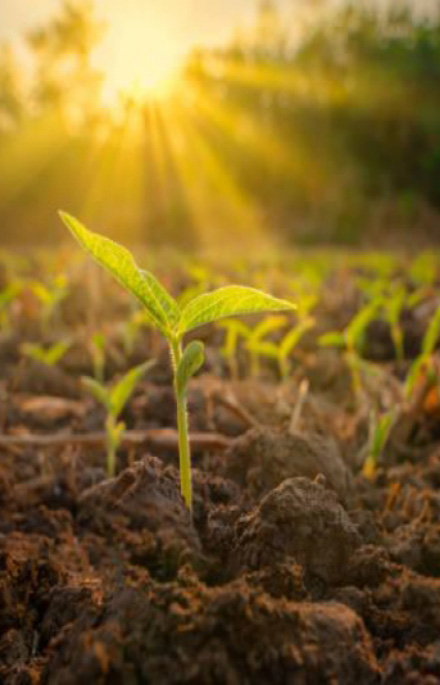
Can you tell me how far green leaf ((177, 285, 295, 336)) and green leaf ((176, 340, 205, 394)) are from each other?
0.13 feet

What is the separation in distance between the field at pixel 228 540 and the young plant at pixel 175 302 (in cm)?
14

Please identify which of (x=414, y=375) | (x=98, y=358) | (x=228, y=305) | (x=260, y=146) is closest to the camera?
(x=228, y=305)

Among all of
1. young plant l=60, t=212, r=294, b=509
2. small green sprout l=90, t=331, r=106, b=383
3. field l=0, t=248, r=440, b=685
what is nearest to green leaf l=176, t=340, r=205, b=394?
young plant l=60, t=212, r=294, b=509

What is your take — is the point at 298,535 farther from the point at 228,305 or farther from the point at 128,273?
the point at 128,273

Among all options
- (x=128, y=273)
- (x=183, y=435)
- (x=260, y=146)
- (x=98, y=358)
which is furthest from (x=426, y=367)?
(x=260, y=146)

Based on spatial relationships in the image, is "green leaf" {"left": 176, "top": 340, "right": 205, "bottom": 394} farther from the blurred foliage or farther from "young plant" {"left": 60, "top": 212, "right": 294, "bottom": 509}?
the blurred foliage

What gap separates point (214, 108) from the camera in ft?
106

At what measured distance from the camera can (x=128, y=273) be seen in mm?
1098

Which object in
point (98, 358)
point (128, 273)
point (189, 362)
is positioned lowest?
point (98, 358)

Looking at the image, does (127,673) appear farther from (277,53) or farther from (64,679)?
(277,53)

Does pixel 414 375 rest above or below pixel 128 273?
below

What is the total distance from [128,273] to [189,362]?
0.51 ft

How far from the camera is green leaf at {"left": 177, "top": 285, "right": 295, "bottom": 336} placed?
1043mm

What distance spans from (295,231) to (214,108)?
10342 millimetres
